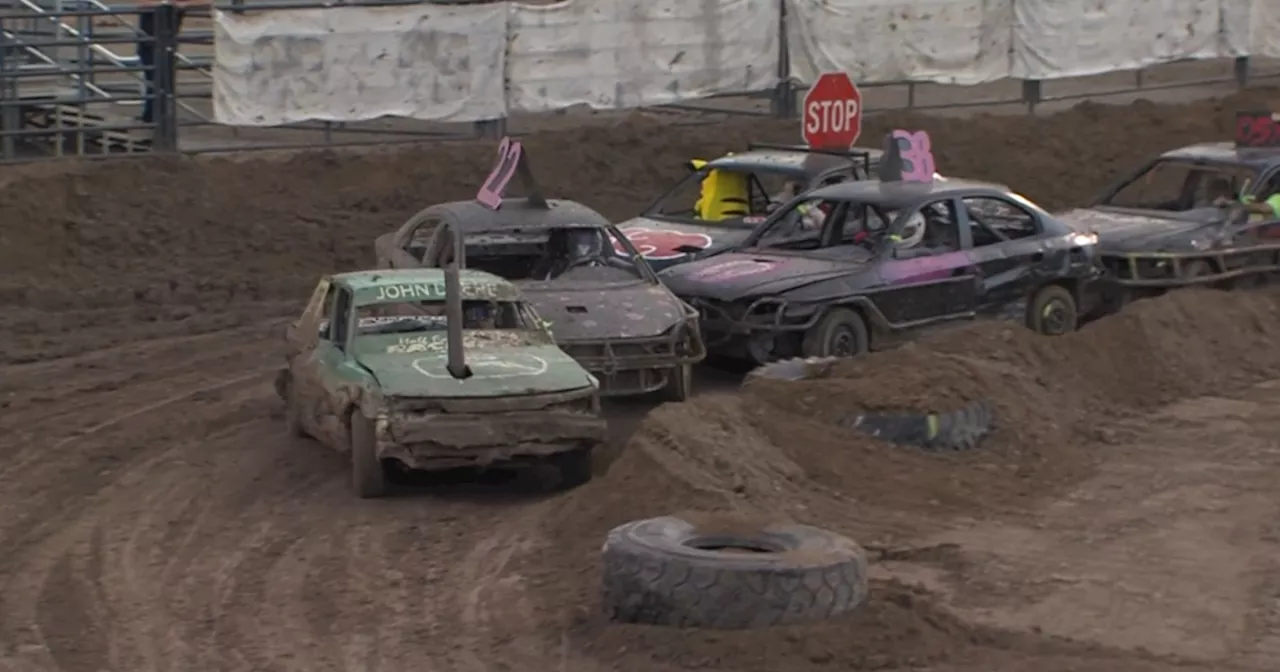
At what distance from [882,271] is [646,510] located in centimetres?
464

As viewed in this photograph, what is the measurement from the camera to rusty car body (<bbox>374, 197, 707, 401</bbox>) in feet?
43.3

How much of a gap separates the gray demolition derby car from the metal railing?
5635 mm

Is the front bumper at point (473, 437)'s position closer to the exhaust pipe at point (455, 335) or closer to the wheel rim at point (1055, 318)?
the exhaust pipe at point (455, 335)

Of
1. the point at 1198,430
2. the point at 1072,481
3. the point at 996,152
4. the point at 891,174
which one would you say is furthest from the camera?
the point at 996,152

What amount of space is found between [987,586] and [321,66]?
501 inches

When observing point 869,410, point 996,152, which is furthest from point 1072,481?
point 996,152

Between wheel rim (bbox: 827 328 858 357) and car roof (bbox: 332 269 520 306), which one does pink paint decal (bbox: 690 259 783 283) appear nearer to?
wheel rim (bbox: 827 328 858 357)

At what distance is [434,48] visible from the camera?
21516 mm

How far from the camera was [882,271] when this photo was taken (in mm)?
14773

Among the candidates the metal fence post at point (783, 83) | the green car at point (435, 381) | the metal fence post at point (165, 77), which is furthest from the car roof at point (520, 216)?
→ the metal fence post at point (783, 83)

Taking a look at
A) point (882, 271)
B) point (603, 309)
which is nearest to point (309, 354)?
point (603, 309)

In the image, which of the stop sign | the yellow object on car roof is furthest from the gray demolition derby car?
the stop sign

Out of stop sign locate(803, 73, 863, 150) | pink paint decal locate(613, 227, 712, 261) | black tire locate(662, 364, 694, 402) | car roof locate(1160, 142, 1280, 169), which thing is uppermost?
stop sign locate(803, 73, 863, 150)

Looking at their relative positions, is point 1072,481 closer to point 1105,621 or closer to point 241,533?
point 1105,621
